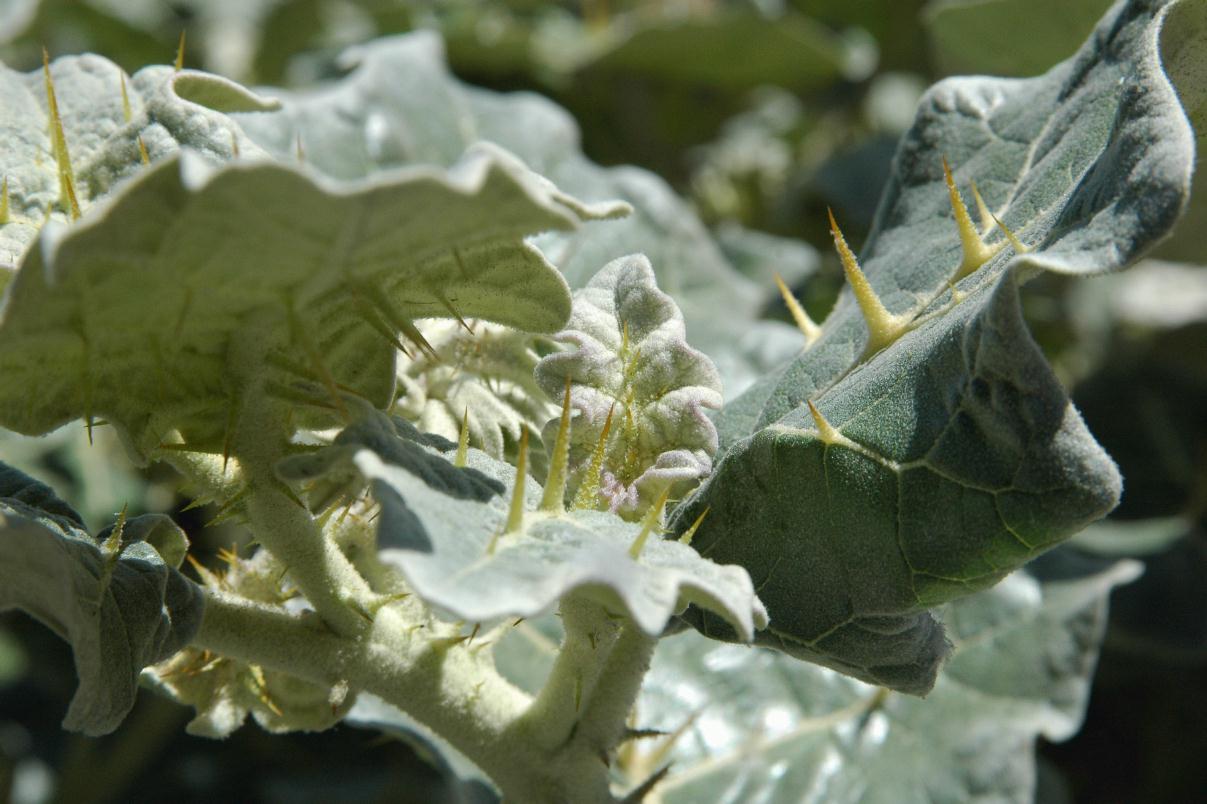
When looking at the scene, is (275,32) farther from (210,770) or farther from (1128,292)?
(1128,292)

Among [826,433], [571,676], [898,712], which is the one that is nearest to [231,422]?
[571,676]

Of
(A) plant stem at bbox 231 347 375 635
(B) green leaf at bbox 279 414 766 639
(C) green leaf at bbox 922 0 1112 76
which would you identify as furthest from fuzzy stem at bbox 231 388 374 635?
(C) green leaf at bbox 922 0 1112 76

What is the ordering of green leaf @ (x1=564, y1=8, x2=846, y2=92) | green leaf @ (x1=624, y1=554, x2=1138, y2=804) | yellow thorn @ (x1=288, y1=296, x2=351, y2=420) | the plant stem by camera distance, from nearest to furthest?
yellow thorn @ (x1=288, y1=296, x2=351, y2=420)
the plant stem
green leaf @ (x1=624, y1=554, x2=1138, y2=804)
green leaf @ (x1=564, y1=8, x2=846, y2=92)

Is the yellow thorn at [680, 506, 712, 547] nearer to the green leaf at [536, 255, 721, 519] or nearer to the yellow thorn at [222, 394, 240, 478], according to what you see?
the green leaf at [536, 255, 721, 519]

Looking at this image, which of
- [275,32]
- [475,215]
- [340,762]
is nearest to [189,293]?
[475,215]

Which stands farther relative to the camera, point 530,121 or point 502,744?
point 530,121

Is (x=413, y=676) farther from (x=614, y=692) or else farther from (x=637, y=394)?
(x=637, y=394)

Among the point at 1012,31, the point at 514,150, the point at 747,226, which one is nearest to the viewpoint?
the point at 514,150
